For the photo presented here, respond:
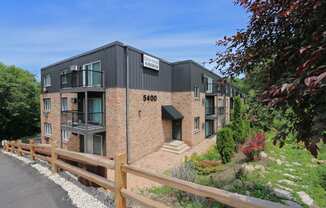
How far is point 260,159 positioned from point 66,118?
552 inches

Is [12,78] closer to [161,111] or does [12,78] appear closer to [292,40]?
[161,111]

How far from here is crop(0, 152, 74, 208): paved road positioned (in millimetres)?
5738

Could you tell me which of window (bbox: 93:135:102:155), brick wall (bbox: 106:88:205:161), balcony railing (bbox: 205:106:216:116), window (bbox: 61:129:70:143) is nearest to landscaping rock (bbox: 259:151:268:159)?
brick wall (bbox: 106:88:205:161)

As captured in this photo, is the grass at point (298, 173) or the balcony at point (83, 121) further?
the balcony at point (83, 121)

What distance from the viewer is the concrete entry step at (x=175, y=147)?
20.6 m

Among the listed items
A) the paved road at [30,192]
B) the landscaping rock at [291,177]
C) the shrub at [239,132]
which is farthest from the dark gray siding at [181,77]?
the paved road at [30,192]

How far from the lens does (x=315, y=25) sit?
2121mm

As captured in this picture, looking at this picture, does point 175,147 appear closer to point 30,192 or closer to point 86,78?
point 86,78

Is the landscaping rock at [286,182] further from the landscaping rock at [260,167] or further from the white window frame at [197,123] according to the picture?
the white window frame at [197,123]

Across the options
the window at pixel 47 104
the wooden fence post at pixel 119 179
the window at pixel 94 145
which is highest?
the window at pixel 47 104

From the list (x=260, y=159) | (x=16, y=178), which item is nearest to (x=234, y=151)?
(x=260, y=159)

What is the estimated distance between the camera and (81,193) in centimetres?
625

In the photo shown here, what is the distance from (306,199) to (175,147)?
13.6 m

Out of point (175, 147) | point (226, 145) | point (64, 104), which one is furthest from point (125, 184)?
point (64, 104)
